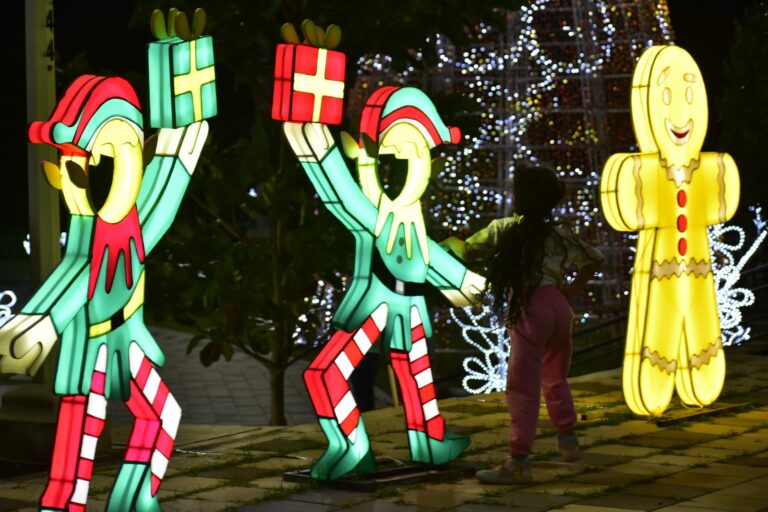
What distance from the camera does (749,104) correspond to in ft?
71.3

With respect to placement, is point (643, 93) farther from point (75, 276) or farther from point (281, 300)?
point (75, 276)

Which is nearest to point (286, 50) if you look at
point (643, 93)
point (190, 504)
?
point (190, 504)

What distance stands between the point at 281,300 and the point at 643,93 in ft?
10.4

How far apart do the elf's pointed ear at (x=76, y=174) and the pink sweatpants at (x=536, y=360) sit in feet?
7.45

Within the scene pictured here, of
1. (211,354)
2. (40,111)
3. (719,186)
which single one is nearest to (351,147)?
(40,111)

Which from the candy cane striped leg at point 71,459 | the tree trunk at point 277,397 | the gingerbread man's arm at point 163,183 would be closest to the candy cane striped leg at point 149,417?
the candy cane striped leg at point 71,459

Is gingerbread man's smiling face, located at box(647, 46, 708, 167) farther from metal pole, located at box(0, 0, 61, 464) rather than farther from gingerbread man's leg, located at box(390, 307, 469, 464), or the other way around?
metal pole, located at box(0, 0, 61, 464)

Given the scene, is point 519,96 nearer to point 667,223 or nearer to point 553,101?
point 553,101

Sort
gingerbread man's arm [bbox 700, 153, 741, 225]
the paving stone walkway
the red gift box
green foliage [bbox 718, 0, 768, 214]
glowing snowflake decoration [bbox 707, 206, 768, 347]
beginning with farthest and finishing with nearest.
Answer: green foliage [bbox 718, 0, 768, 214], glowing snowflake decoration [bbox 707, 206, 768, 347], gingerbread man's arm [bbox 700, 153, 741, 225], the red gift box, the paving stone walkway

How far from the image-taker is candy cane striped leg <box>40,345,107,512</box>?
5.66m

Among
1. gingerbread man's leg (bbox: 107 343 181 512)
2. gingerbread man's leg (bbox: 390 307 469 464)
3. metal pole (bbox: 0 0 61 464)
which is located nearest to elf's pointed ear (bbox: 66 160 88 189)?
gingerbread man's leg (bbox: 107 343 181 512)

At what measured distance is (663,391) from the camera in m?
8.95

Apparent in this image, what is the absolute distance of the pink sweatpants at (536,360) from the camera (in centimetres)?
693

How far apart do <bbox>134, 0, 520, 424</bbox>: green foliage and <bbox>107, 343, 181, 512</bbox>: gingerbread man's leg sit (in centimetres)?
389
